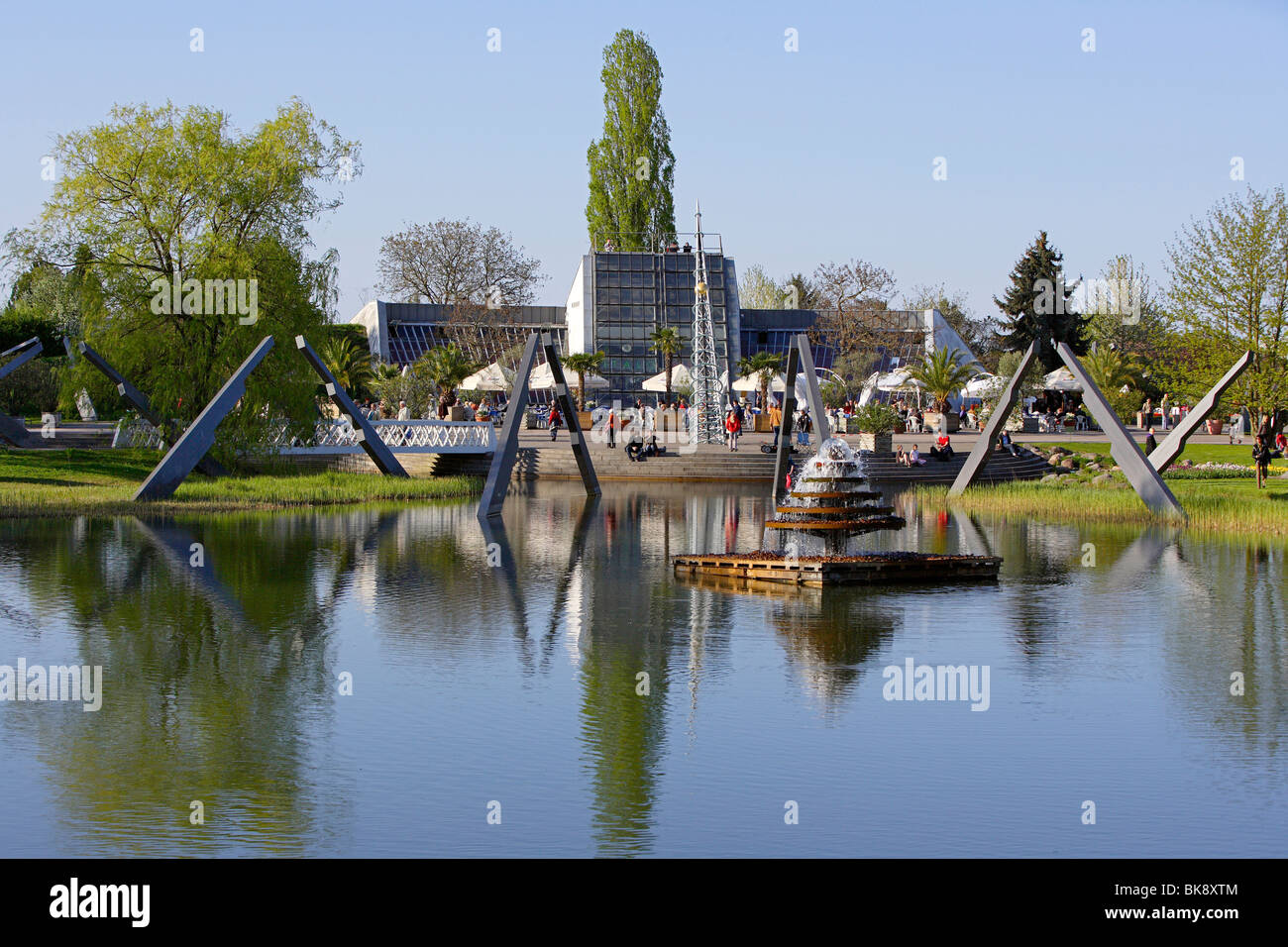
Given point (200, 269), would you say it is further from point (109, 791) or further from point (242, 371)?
point (109, 791)

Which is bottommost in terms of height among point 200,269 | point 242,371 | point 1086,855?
point 1086,855

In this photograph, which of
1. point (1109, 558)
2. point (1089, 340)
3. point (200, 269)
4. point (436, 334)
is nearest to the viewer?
point (1109, 558)

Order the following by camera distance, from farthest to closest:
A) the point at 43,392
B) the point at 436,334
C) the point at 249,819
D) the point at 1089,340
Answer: the point at 436,334 → the point at 1089,340 → the point at 43,392 → the point at 249,819

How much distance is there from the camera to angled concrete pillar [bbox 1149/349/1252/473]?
98.5 ft

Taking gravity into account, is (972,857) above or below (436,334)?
below

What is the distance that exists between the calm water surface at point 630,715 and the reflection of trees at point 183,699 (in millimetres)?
41

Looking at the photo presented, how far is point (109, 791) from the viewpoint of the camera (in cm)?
984

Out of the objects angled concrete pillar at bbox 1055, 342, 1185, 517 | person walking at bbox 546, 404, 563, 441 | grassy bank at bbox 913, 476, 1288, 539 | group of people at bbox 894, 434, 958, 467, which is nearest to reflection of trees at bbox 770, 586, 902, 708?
grassy bank at bbox 913, 476, 1288, 539

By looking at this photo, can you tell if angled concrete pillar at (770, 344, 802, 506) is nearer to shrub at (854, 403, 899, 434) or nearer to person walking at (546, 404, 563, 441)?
shrub at (854, 403, 899, 434)

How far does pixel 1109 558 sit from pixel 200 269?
2437 centimetres

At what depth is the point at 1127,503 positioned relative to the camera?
30469mm

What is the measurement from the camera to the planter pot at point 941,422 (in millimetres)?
60228

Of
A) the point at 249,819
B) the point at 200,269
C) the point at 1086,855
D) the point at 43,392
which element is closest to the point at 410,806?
the point at 249,819

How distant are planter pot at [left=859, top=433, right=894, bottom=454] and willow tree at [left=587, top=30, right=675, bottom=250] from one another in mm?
41717
